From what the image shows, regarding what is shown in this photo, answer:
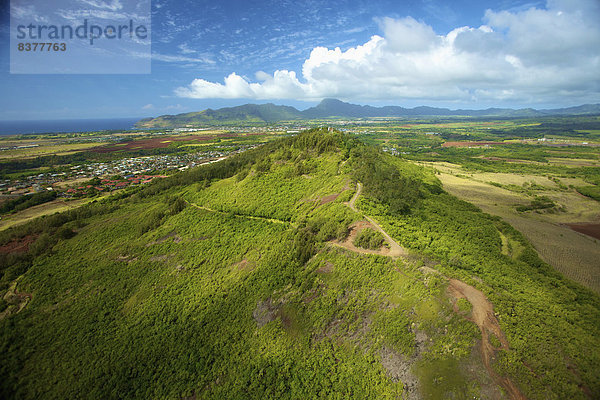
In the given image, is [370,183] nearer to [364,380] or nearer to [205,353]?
[364,380]

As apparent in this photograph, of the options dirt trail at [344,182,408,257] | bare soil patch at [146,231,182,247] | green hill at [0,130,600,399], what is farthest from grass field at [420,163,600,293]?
bare soil patch at [146,231,182,247]

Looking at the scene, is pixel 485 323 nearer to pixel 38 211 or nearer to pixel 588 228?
pixel 588 228

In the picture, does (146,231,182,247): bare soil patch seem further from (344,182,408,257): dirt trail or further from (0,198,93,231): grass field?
(0,198,93,231): grass field

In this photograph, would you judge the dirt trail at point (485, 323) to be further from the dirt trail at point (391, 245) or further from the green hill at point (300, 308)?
the dirt trail at point (391, 245)

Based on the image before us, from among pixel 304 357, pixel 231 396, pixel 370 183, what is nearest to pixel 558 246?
pixel 370 183

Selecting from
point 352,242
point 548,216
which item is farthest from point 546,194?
point 352,242

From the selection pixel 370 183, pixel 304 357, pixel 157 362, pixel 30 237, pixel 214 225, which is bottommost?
pixel 157 362
